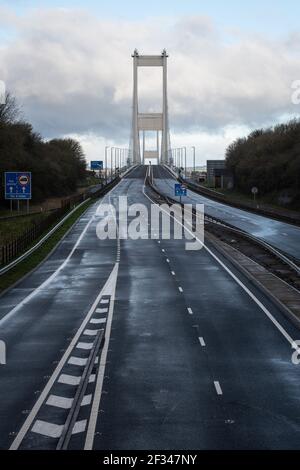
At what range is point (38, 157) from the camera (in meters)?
→ 134

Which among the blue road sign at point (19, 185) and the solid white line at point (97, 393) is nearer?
the solid white line at point (97, 393)

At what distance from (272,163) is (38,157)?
1660 inches

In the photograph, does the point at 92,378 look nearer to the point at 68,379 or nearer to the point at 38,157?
Answer: the point at 68,379

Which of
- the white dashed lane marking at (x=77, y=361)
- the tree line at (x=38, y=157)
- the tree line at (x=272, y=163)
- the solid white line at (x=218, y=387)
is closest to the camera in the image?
the solid white line at (x=218, y=387)

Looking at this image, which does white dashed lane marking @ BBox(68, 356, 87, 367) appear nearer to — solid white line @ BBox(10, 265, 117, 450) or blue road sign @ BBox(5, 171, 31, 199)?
solid white line @ BBox(10, 265, 117, 450)

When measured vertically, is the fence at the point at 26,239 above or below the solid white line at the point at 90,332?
above

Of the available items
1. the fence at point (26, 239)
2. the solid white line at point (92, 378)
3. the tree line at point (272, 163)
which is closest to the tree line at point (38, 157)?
the fence at point (26, 239)

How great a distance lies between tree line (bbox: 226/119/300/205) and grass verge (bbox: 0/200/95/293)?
46.0 m

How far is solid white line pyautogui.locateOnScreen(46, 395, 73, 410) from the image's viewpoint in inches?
675

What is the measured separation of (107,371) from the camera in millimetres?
20328

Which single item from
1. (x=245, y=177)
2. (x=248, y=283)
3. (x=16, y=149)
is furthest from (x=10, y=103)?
(x=248, y=283)

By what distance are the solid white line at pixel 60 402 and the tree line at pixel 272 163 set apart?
301 ft

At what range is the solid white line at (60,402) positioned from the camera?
675 inches

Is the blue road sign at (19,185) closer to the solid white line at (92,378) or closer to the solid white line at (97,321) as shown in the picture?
the solid white line at (97,321)
